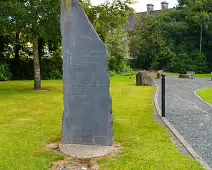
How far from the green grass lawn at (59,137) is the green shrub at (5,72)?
40.0 feet

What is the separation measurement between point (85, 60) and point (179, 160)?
2.42 m

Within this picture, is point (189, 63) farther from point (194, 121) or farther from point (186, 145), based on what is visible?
point (186, 145)

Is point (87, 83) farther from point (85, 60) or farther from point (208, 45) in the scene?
point (208, 45)

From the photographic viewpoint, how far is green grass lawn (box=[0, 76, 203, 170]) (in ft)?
16.4

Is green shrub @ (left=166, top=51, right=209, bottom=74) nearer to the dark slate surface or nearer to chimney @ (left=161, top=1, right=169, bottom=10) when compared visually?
chimney @ (left=161, top=1, right=169, bottom=10)

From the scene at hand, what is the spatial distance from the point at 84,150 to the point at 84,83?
1.23 m

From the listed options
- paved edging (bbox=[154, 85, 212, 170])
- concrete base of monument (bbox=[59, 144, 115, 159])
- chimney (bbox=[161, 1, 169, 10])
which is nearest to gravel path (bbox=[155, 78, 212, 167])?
paved edging (bbox=[154, 85, 212, 170])

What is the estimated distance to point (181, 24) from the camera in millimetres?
34875

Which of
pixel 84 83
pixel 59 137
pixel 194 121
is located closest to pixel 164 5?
pixel 194 121

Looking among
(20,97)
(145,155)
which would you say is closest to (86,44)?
(145,155)

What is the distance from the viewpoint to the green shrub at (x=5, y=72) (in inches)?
885

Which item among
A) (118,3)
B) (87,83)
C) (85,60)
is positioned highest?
(118,3)

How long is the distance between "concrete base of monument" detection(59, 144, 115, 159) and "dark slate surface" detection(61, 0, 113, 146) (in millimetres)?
126

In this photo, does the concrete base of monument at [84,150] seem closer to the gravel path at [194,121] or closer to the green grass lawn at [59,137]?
the green grass lawn at [59,137]
